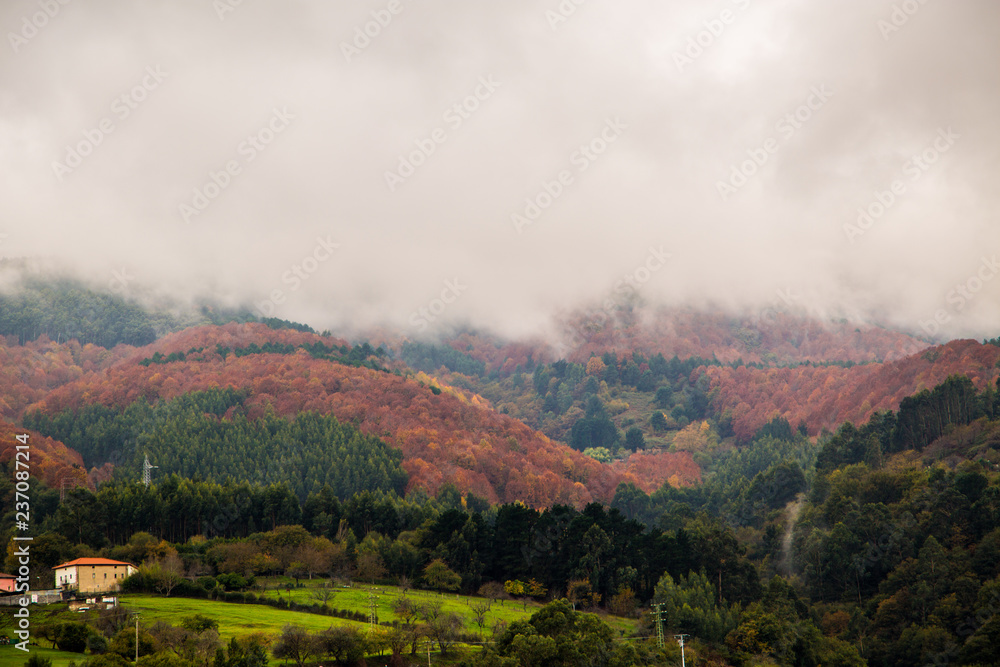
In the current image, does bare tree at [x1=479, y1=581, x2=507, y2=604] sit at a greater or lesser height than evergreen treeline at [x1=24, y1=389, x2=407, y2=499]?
lesser

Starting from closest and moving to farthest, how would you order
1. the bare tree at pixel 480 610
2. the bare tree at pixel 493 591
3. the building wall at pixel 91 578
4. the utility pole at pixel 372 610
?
the utility pole at pixel 372 610
the building wall at pixel 91 578
the bare tree at pixel 480 610
the bare tree at pixel 493 591

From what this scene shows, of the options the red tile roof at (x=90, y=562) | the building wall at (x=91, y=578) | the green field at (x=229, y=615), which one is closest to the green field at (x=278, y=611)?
the green field at (x=229, y=615)

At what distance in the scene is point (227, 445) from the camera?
17438cm

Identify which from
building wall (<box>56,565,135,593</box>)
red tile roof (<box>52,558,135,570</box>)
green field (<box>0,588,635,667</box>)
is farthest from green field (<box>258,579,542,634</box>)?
red tile roof (<box>52,558,135,570</box>)

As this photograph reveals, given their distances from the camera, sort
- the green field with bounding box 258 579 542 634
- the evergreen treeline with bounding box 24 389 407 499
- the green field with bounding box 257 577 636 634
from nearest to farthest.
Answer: the green field with bounding box 258 579 542 634 → the green field with bounding box 257 577 636 634 → the evergreen treeline with bounding box 24 389 407 499

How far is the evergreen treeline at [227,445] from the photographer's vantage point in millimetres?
167250

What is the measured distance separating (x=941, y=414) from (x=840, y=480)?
84.9 ft

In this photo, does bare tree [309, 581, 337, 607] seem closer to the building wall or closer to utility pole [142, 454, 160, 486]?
the building wall

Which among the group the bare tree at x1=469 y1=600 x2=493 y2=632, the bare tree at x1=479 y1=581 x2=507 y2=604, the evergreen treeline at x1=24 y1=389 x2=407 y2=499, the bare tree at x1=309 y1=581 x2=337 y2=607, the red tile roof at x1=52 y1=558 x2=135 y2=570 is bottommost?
the bare tree at x1=469 y1=600 x2=493 y2=632

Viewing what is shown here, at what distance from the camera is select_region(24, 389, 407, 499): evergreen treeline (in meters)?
167

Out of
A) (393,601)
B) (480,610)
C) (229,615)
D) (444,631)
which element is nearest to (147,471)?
(393,601)

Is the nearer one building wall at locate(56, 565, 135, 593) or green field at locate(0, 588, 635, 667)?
green field at locate(0, 588, 635, 667)

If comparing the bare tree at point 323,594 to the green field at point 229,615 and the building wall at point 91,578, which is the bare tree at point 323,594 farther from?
the building wall at point 91,578

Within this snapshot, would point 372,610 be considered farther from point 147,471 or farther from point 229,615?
point 147,471
